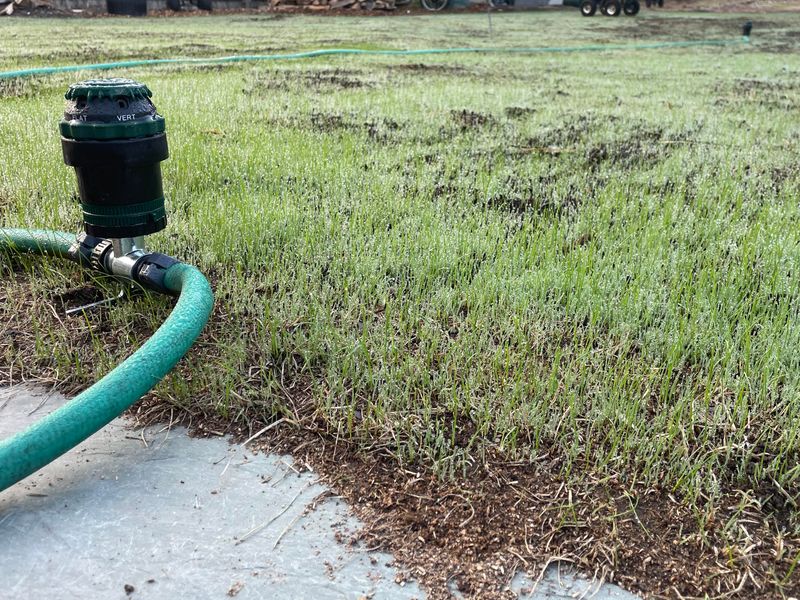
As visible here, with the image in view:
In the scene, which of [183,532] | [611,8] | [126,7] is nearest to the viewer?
[183,532]

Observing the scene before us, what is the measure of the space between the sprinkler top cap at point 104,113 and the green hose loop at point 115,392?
1.34ft

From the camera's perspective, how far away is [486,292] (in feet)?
7.06

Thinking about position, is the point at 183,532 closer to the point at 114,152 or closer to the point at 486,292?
the point at 114,152

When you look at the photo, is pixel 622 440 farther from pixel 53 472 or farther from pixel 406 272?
pixel 53 472

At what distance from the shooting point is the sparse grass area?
5.13 ft

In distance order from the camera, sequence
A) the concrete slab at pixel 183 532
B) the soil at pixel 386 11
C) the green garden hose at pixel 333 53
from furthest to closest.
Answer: the soil at pixel 386 11 < the green garden hose at pixel 333 53 < the concrete slab at pixel 183 532

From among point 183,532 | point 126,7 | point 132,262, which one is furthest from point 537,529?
point 126,7

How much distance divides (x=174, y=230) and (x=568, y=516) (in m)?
1.86

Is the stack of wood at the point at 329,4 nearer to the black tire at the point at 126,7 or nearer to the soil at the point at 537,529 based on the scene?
the black tire at the point at 126,7

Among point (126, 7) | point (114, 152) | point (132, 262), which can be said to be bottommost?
point (132, 262)

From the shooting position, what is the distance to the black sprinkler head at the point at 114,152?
1.77 metres

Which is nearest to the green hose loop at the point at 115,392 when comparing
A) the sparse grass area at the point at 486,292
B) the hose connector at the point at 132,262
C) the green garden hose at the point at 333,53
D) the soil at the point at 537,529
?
the hose connector at the point at 132,262

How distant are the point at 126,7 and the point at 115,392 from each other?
1869cm

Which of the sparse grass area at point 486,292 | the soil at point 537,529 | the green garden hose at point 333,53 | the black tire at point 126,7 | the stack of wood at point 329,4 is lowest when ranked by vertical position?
the soil at point 537,529
